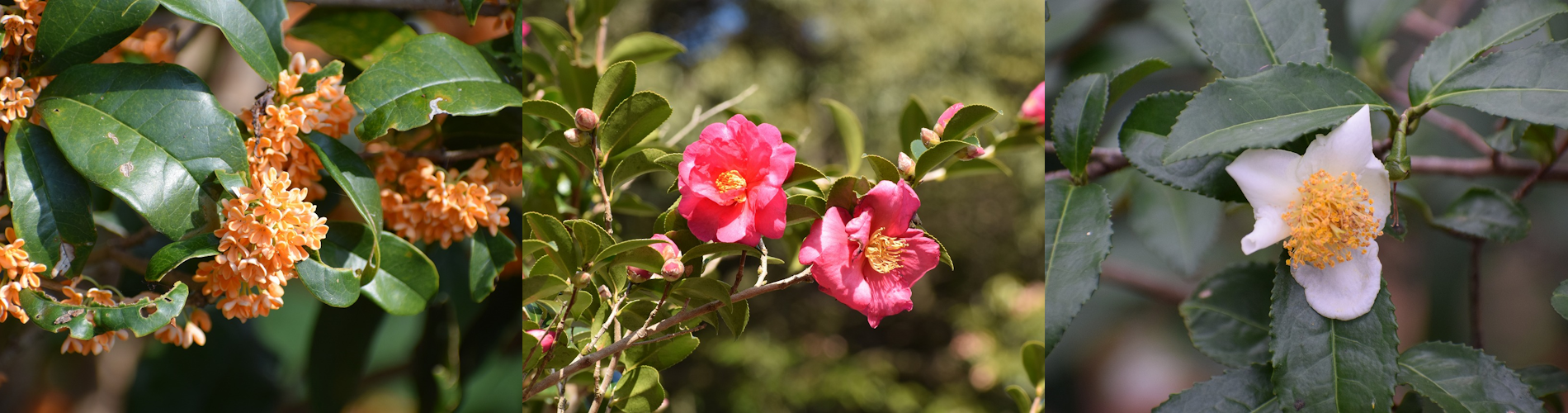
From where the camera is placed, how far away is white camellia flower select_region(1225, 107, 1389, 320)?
0.35m

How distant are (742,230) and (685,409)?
3.74 feet

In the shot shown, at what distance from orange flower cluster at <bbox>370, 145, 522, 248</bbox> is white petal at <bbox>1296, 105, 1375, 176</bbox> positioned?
1.29 ft

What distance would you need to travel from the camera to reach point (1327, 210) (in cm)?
35

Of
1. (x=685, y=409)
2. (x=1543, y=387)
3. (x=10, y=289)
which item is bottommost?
(x=685, y=409)

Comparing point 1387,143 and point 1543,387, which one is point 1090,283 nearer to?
point 1387,143

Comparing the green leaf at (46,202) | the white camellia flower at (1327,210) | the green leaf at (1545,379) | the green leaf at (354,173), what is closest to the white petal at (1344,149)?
the white camellia flower at (1327,210)

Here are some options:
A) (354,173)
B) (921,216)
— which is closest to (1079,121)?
(354,173)

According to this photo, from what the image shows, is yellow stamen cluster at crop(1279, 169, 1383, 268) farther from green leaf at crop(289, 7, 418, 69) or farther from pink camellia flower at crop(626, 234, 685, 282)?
green leaf at crop(289, 7, 418, 69)

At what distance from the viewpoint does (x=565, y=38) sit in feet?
1.54

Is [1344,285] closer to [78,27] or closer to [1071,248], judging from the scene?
[1071,248]

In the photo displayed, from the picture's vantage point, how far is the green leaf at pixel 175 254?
31 centimetres

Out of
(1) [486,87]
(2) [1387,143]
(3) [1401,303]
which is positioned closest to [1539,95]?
→ (2) [1387,143]

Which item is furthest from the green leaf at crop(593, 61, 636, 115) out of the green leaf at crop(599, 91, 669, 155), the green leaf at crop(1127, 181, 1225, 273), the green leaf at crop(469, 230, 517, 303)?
the green leaf at crop(1127, 181, 1225, 273)

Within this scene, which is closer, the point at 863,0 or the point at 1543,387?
the point at 1543,387
